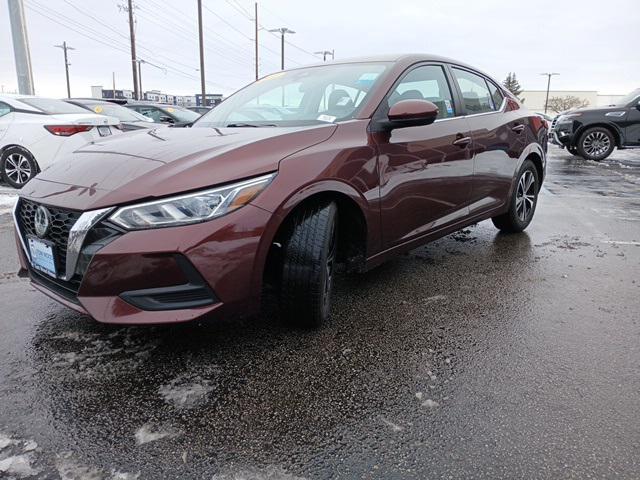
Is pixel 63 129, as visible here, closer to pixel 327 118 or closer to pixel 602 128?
pixel 327 118

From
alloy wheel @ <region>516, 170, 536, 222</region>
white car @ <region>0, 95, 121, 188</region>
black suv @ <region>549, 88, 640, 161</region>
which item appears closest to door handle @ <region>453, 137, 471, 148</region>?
alloy wheel @ <region>516, 170, 536, 222</region>

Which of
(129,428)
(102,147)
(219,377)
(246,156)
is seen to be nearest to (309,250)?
(246,156)

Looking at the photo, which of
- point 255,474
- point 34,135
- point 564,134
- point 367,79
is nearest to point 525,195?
point 367,79

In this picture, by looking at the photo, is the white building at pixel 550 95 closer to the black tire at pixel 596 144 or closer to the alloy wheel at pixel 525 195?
the black tire at pixel 596 144

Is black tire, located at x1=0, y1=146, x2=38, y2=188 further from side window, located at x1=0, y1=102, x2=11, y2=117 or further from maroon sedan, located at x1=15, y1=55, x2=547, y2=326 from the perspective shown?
maroon sedan, located at x1=15, y1=55, x2=547, y2=326

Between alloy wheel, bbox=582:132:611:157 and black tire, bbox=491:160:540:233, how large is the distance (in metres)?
8.82

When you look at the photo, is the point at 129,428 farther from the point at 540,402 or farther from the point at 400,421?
the point at 540,402

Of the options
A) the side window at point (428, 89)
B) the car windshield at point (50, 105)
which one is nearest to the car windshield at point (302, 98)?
the side window at point (428, 89)

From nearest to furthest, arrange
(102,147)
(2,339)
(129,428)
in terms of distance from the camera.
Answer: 1. (129,428)
2. (2,339)
3. (102,147)

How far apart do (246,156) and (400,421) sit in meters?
1.33

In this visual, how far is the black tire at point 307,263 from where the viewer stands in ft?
7.91

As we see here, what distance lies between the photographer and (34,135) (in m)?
6.88

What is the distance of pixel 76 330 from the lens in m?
2.72

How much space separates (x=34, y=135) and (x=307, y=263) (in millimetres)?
6124
